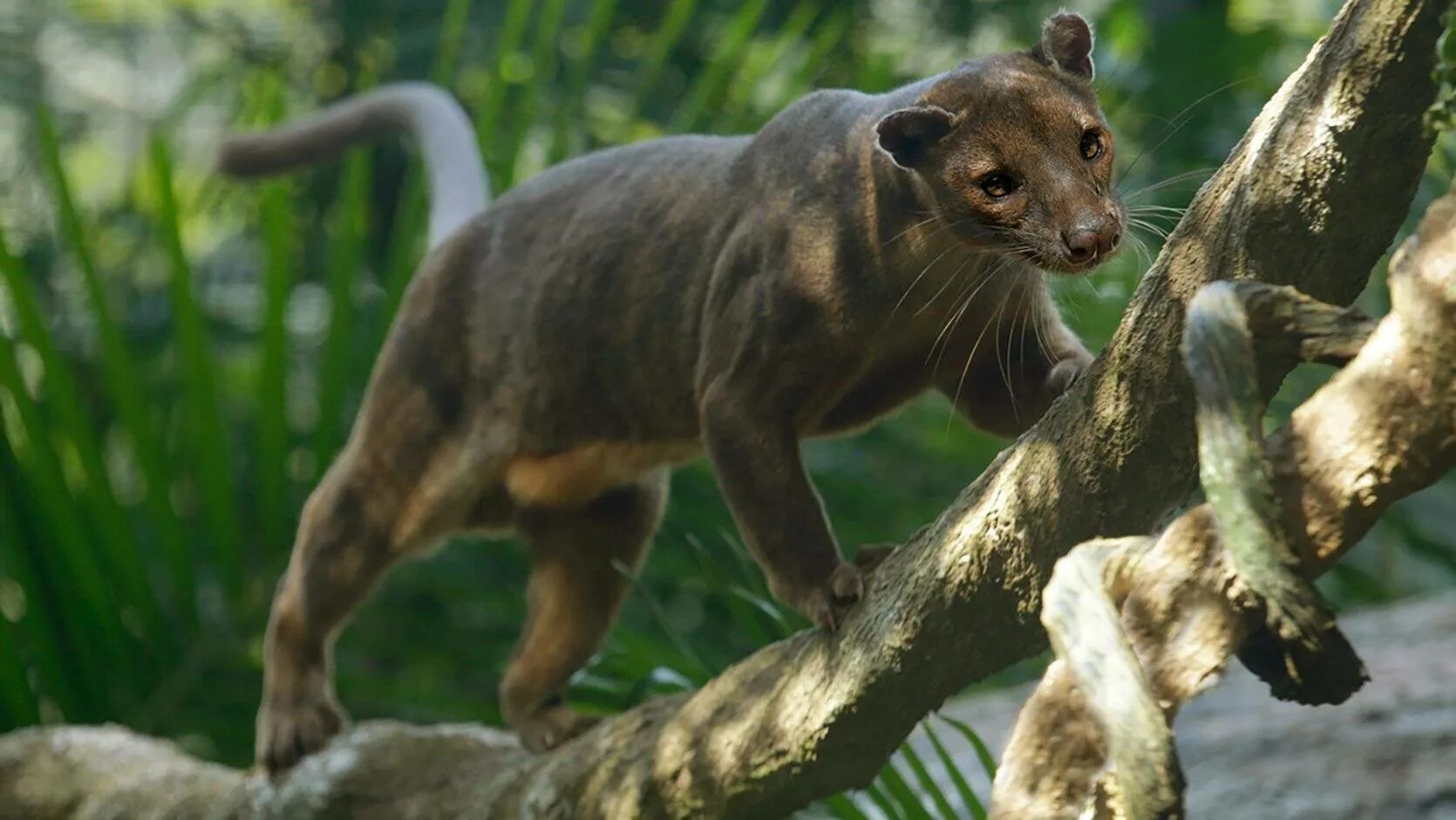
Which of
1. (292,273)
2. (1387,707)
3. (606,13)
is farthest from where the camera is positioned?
(292,273)

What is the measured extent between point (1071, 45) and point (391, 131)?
247 cm

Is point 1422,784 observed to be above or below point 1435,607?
above

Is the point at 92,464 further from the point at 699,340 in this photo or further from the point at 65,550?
the point at 699,340

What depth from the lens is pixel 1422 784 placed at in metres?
3.52

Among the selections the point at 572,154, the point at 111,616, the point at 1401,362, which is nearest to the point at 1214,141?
the point at 572,154

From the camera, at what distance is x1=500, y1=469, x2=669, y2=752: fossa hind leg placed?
12.5 feet

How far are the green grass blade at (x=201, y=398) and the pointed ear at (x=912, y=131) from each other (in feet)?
6.96

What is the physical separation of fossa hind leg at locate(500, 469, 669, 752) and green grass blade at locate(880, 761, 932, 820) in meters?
1.02


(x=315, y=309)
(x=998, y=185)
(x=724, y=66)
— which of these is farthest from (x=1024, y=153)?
(x=315, y=309)

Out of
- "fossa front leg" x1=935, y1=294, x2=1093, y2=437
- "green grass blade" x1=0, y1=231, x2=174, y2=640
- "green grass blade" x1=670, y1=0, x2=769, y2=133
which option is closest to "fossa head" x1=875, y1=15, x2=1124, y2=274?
"fossa front leg" x1=935, y1=294, x2=1093, y2=437

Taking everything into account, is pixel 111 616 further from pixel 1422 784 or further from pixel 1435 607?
pixel 1435 607

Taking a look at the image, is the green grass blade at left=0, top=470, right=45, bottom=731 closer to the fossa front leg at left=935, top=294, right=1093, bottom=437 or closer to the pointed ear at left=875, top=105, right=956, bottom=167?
the fossa front leg at left=935, top=294, right=1093, bottom=437

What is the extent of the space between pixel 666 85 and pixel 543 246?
Answer: 2741 millimetres

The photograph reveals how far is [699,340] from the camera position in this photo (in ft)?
10.2
